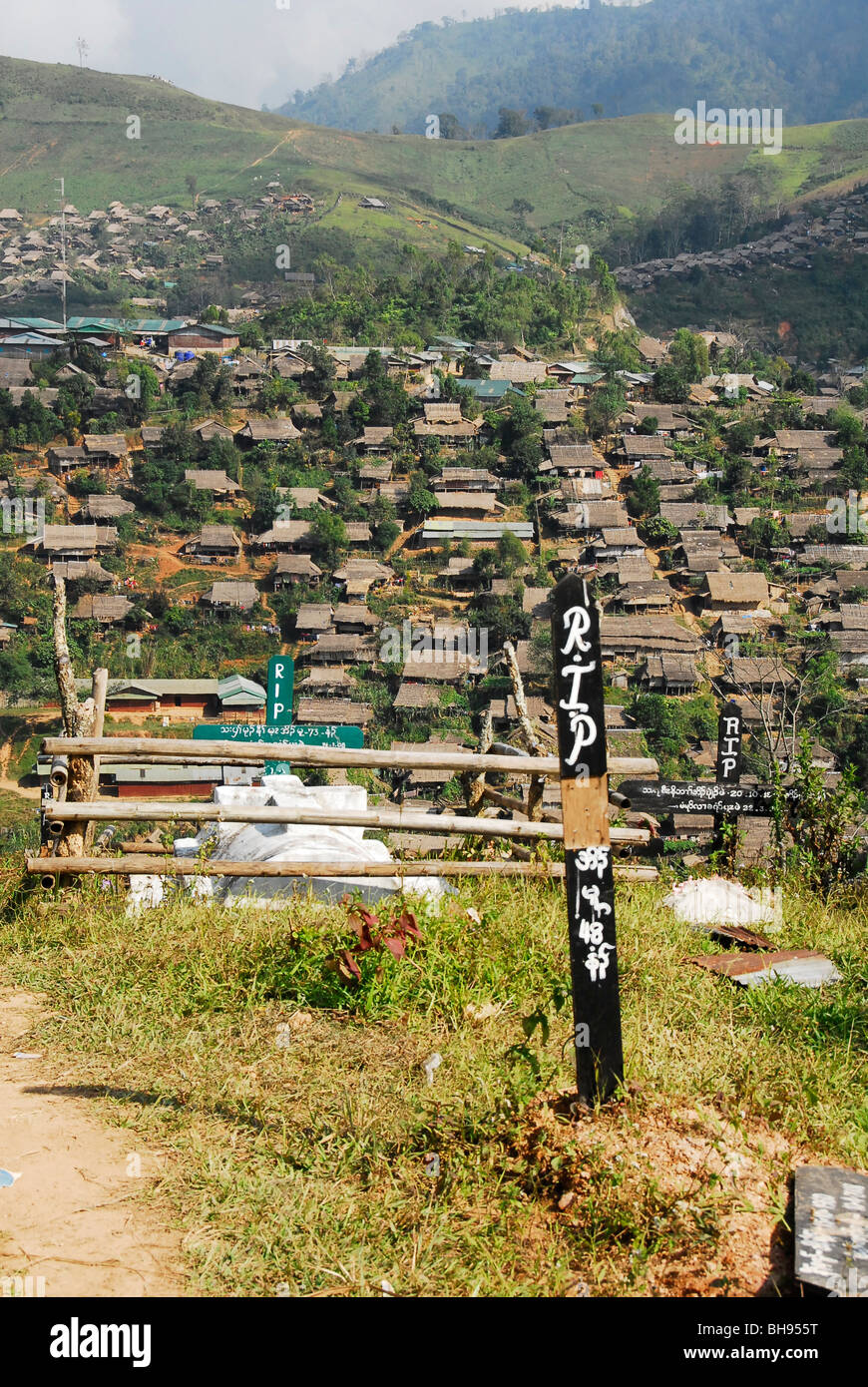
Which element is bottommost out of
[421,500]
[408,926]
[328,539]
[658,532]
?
[408,926]

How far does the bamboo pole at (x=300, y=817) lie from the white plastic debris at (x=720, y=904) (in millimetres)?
669

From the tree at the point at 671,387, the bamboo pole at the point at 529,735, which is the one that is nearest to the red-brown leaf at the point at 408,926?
the bamboo pole at the point at 529,735

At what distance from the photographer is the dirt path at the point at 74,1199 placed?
8.32 ft

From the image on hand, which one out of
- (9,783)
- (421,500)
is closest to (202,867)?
(9,783)

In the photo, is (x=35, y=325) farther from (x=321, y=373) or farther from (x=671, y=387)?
(x=671, y=387)

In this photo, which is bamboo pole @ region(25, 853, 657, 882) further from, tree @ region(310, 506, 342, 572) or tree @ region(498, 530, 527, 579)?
tree @ region(310, 506, 342, 572)

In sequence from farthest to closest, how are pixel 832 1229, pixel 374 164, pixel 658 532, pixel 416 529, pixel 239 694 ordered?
pixel 374 164, pixel 416 529, pixel 658 532, pixel 239 694, pixel 832 1229

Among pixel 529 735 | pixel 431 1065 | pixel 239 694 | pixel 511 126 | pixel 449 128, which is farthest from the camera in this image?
pixel 449 128

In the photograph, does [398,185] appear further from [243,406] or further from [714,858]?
[714,858]

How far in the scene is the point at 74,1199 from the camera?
9.25ft

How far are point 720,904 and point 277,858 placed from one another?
6.76 feet

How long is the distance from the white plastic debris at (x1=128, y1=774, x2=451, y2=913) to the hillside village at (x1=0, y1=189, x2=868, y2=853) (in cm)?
1964

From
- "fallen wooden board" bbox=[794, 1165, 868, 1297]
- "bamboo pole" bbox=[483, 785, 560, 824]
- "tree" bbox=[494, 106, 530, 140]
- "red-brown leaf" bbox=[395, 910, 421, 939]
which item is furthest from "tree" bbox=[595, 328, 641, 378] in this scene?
"tree" bbox=[494, 106, 530, 140]

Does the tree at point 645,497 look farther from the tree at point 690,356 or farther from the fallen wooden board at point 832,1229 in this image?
the fallen wooden board at point 832,1229
